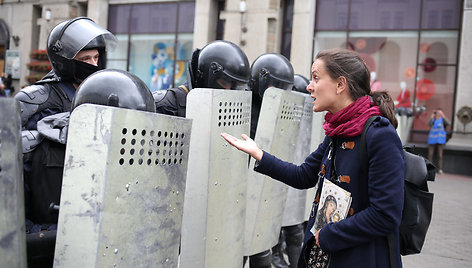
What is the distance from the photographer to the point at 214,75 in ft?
10.1

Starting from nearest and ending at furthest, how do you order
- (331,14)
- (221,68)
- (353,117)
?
1. (353,117)
2. (221,68)
3. (331,14)

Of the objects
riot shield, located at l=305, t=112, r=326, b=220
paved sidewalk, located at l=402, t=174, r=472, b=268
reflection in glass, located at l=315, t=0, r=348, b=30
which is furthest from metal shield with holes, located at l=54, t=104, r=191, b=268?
reflection in glass, located at l=315, t=0, r=348, b=30

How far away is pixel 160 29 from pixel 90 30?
615 inches

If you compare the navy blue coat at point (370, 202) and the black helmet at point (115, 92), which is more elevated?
the black helmet at point (115, 92)

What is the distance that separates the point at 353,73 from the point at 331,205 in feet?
1.90

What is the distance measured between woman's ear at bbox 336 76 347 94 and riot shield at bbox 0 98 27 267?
4.23 feet

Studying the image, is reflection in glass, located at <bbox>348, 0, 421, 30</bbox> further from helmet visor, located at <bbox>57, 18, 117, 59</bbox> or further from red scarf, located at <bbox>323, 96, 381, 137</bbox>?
red scarf, located at <bbox>323, 96, 381, 137</bbox>

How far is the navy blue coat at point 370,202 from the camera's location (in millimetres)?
1815

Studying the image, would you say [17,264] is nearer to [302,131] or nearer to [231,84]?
[231,84]

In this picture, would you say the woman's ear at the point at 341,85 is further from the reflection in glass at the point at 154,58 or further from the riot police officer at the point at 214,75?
the reflection in glass at the point at 154,58

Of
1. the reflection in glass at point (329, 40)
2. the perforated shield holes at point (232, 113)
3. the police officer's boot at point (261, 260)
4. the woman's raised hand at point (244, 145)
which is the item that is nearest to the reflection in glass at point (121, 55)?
the reflection in glass at point (329, 40)

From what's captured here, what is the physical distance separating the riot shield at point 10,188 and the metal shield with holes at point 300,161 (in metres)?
2.96

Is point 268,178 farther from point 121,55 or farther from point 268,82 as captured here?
point 121,55

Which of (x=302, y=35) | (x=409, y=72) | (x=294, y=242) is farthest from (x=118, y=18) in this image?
(x=294, y=242)
